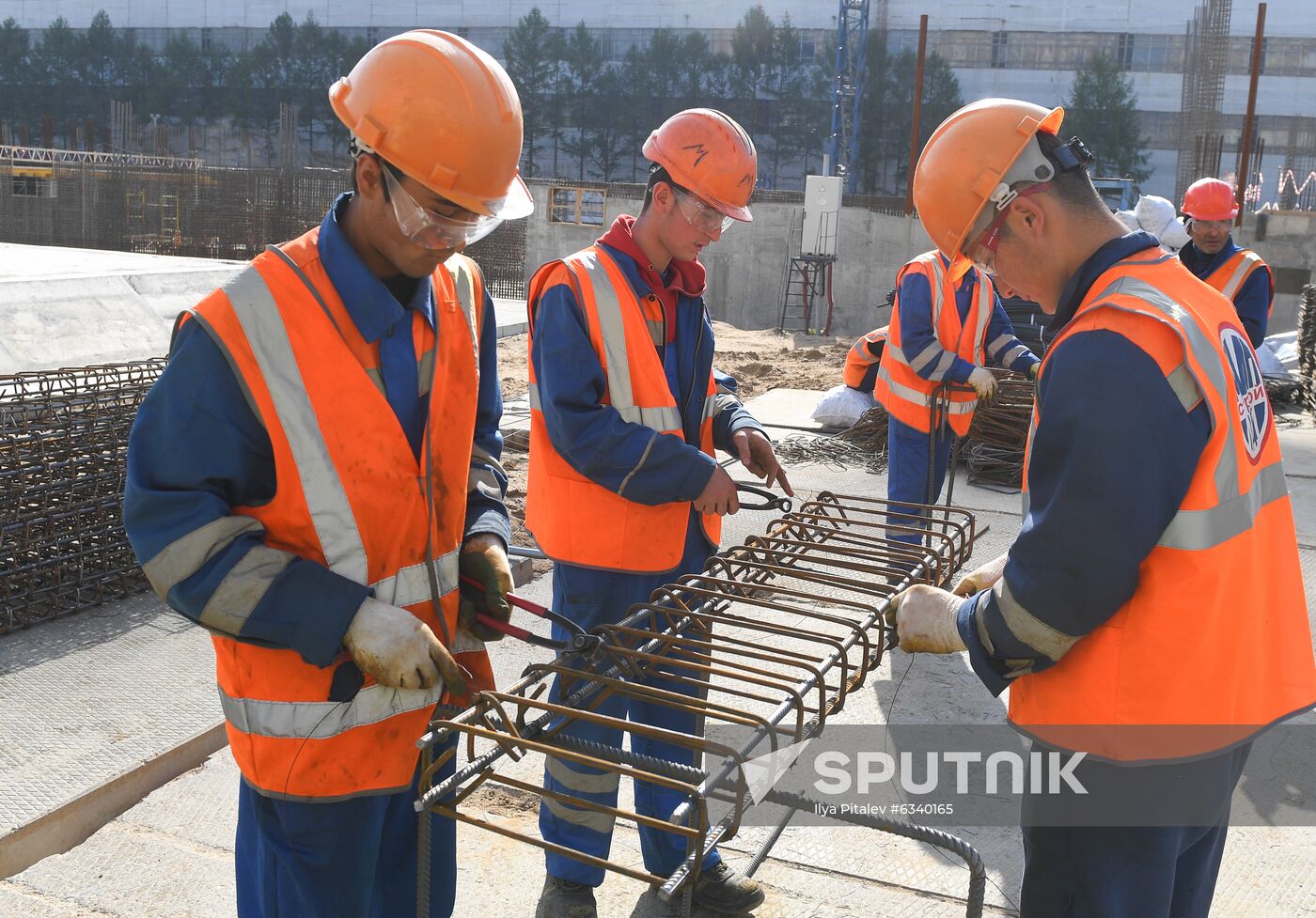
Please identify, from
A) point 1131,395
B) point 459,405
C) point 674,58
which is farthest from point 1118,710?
point 674,58

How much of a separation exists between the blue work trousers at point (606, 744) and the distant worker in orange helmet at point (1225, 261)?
471 centimetres

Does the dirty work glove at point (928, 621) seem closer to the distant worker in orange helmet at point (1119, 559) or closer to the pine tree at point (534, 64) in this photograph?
the distant worker in orange helmet at point (1119, 559)

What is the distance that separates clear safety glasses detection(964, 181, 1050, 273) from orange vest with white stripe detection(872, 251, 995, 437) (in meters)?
3.56

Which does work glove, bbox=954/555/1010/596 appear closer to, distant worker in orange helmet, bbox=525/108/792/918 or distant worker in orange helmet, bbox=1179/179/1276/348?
distant worker in orange helmet, bbox=525/108/792/918

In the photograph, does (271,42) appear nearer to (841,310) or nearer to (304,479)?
(841,310)

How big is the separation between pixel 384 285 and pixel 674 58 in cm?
5695

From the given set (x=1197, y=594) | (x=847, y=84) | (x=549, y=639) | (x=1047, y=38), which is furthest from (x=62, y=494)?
(x=1047, y=38)

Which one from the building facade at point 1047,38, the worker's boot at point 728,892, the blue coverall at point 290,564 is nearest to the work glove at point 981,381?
the worker's boot at point 728,892

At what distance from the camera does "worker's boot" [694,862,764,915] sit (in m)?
3.18

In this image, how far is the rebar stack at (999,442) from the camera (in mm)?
8625

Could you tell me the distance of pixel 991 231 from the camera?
2213mm

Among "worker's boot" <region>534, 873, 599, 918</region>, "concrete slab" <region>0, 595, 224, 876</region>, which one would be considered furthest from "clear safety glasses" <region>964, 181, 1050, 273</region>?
"concrete slab" <region>0, 595, 224, 876</region>

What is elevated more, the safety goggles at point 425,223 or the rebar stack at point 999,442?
the safety goggles at point 425,223

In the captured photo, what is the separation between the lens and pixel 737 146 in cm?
337
